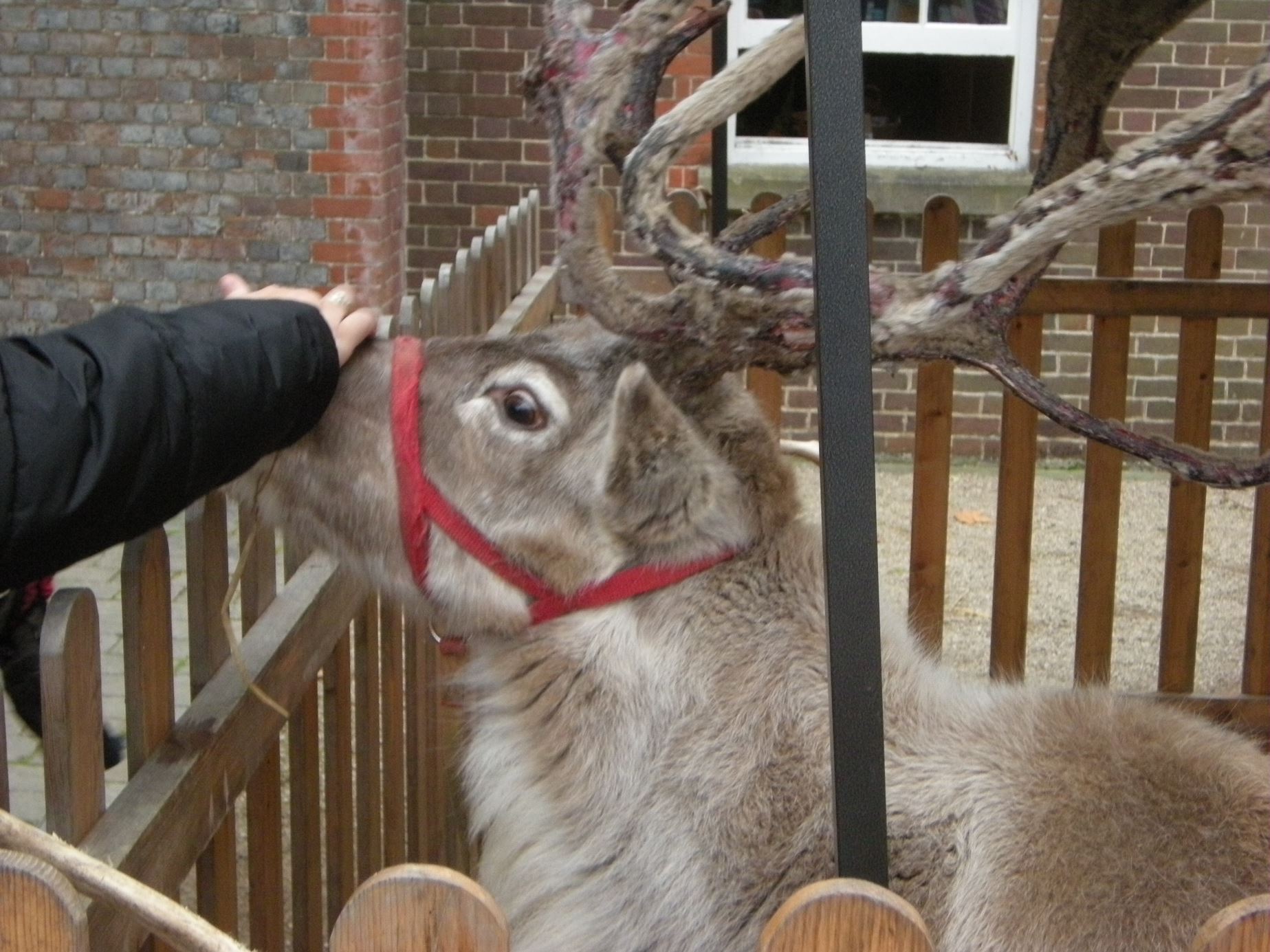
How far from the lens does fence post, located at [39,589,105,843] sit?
81.9 inches

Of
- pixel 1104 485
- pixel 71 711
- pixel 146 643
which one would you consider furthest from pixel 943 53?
pixel 71 711

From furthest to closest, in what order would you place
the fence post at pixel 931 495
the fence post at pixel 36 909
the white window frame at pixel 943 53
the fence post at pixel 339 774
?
the white window frame at pixel 943 53
the fence post at pixel 931 495
the fence post at pixel 339 774
the fence post at pixel 36 909

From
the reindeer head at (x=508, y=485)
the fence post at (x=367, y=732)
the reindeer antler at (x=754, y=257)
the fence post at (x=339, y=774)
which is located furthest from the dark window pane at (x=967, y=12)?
the reindeer head at (x=508, y=485)

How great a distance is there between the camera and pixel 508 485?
8.45ft

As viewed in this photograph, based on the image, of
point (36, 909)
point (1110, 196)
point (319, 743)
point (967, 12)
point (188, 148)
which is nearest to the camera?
point (36, 909)

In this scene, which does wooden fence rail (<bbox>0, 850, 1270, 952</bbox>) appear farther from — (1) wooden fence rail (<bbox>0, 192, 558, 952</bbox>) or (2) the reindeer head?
(2) the reindeer head

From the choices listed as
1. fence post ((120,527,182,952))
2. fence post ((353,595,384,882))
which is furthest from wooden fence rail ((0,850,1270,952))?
fence post ((353,595,384,882))

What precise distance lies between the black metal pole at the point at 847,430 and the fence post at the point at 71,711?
105 centimetres

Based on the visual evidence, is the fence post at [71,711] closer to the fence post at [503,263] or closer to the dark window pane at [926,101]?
the fence post at [503,263]

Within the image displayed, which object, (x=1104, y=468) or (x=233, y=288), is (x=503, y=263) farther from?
(x=233, y=288)

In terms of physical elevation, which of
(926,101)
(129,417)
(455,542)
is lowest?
(455,542)

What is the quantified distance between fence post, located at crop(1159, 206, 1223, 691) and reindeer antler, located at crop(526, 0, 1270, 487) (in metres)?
2.87

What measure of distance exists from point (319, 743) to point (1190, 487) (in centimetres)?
314

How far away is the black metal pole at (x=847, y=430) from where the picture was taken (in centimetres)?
165
